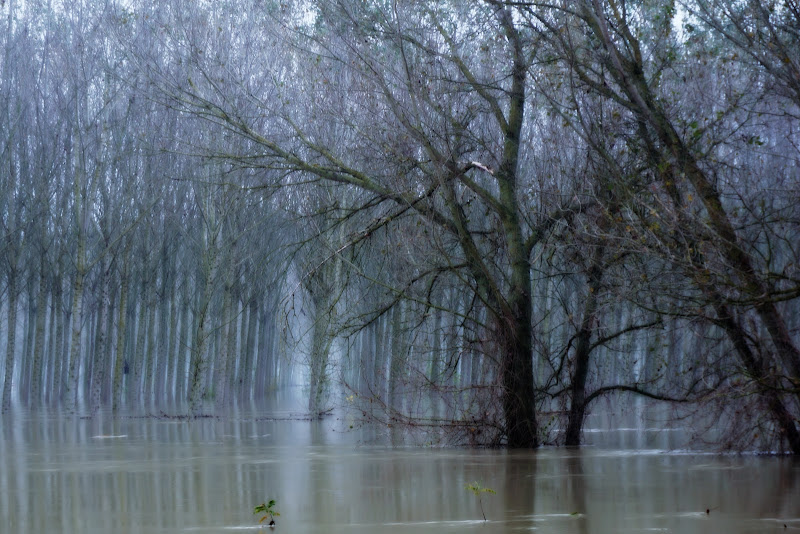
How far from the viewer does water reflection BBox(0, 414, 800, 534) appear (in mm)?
7289

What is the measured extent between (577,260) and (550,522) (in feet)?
21.4

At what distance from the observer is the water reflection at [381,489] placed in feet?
23.9

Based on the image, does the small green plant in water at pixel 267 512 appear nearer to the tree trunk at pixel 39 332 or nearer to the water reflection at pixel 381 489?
the water reflection at pixel 381 489

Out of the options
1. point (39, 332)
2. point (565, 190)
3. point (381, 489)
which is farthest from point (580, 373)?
point (39, 332)

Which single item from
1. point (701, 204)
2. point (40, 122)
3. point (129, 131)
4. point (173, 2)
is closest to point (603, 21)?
point (701, 204)

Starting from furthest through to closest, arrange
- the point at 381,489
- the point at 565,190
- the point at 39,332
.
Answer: the point at 39,332 < the point at 565,190 < the point at 381,489

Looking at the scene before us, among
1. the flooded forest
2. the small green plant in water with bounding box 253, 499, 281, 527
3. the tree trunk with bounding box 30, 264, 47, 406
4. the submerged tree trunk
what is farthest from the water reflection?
the tree trunk with bounding box 30, 264, 47, 406

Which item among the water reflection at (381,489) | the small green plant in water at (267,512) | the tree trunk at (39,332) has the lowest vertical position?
the water reflection at (381,489)

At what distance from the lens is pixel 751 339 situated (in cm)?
1192

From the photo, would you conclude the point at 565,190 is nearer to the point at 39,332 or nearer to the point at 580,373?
the point at 580,373

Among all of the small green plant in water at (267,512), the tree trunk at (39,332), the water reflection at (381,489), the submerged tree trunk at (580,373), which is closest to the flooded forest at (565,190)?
the submerged tree trunk at (580,373)

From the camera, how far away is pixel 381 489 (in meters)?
9.47

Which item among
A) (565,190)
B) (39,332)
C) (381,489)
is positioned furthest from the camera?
(39,332)

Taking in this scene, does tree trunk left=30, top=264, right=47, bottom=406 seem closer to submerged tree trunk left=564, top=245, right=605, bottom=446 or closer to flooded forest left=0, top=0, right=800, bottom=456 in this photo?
flooded forest left=0, top=0, right=800, bottom=456
